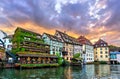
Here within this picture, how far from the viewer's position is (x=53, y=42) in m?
94.5

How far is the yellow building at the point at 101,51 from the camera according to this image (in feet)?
445

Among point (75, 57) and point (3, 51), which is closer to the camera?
point (3, 51)

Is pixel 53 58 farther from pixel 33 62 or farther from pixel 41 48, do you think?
pixel 33 62

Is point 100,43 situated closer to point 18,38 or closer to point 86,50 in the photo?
point 86,50

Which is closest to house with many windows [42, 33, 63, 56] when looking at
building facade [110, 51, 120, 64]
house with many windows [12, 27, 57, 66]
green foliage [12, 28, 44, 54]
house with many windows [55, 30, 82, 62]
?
house with many windows [55, 30, 82, 62]

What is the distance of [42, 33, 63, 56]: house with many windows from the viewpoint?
9238 centimetres

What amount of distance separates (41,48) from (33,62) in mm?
16273

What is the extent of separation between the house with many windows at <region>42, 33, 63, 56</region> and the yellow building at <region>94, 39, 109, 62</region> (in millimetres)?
45465

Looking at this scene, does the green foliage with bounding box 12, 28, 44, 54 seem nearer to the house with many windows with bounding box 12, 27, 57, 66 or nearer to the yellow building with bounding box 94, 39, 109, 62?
the house with many windows with bounding box 12, 27, 57, 66

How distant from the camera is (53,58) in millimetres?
80438

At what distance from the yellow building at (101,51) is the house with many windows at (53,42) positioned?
45.5 metres

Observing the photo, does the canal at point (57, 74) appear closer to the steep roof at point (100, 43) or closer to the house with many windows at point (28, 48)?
the house with many windows at point (28, 48)

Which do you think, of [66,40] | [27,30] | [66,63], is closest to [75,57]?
[66,40]

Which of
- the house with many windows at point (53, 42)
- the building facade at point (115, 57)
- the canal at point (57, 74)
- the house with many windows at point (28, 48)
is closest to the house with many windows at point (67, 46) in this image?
the house with many windows at point (53, 42)
